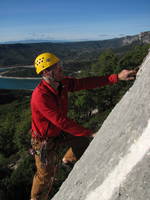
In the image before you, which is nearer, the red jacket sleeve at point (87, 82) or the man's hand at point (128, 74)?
the man's hand at point (128, 74)

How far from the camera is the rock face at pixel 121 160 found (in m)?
2.94

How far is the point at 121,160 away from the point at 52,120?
1.80 metres

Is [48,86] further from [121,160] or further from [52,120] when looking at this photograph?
[121,160]

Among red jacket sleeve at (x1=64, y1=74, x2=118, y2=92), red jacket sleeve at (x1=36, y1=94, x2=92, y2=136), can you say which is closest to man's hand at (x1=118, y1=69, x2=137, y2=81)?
red jacket sleeve at (x1=64, y1=74, x2=118, y2=92)

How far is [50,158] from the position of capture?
5566 millimetres

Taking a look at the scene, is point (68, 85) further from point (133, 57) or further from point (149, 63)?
point (133, 57)

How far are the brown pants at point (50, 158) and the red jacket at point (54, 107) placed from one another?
245mm

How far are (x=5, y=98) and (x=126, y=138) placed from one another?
139 metres

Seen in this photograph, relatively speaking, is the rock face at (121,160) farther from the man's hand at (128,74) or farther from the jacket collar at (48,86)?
the jacket collar at (48,86)

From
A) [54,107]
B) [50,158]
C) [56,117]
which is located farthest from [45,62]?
[50,158]

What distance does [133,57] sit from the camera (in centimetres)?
4853

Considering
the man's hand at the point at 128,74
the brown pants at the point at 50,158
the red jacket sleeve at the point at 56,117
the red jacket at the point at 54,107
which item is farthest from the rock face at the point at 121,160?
the brown pants at the point at 50,158

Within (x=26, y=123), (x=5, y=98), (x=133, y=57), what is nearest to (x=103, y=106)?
(x=133, y=57)

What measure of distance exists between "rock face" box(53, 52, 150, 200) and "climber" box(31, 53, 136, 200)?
699mm
